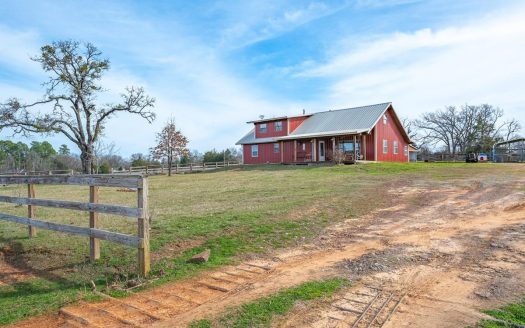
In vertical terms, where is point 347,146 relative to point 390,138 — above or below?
below

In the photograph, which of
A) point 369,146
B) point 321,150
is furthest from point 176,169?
point 369,146

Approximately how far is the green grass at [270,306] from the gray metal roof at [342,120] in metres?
28.1

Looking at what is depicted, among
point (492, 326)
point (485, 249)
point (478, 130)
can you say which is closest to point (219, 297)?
point (492, 326)

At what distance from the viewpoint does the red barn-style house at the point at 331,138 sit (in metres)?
33.0

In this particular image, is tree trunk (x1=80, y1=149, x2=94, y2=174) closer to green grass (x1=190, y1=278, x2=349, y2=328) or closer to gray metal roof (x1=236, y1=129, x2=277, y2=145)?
gray metal roof (x1=236, y1=129, x2=277, y2=145)

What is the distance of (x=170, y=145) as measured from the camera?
40156mm

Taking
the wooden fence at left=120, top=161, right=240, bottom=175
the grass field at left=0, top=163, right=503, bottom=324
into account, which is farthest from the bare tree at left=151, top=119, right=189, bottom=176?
the grass field at left=0, top=163, right=503, bottom=324

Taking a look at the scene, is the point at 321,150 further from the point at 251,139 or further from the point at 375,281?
the point at 375,281

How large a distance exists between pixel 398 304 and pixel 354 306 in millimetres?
518

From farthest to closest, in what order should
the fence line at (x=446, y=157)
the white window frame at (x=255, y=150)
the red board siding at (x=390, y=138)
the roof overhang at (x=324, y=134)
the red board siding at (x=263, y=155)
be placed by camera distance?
1. the fence line at (x=446, y=157)
2. the white window frame at (x=255, y=150)
3. the red board siding at (x=263, y=155)
4. the red board siding at (x=390, y=138)
5. the roof overhang at (x=324, y=134)

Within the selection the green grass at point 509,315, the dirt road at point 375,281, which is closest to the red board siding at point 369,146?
the dirt road at point 375,281

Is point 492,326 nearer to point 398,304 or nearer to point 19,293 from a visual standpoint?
point 398,304

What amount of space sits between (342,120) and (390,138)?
4.87 meters

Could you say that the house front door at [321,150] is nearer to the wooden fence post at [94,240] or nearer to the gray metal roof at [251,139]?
the gray metal roof at [251,139]
